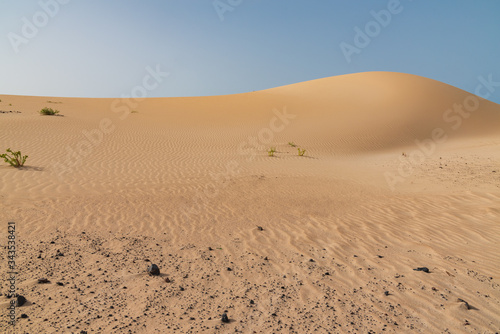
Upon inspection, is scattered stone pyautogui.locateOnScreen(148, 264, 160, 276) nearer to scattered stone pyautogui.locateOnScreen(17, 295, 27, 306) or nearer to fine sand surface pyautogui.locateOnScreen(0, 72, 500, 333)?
fine sand surface pyautogui.locateOnScreen(0, 72, 500, 333)

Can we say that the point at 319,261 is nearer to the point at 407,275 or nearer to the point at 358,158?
the point at 407,275

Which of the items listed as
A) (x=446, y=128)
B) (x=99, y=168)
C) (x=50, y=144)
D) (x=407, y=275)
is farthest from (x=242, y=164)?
(x=446, y=128)

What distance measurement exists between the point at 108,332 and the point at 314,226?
4.44 m

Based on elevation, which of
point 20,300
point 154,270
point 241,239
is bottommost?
point 20,300

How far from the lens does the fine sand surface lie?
3457mm

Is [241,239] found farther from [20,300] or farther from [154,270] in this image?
[20,300]

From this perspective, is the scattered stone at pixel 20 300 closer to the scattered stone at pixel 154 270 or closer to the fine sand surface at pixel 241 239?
the fine sand surface at pixel 241 239

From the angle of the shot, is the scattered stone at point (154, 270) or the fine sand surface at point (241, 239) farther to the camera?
the scattered stone at point (154, 270)

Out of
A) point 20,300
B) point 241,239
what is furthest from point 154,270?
point 241,239

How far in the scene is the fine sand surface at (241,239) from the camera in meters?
3.46

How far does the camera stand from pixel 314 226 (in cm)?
652

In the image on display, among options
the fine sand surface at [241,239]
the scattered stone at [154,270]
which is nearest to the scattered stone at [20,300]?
the fine sand surface at [241,239]

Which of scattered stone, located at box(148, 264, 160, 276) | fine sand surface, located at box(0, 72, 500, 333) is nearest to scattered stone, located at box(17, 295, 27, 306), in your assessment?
fine sand surface, located at box(0, 72, 500, 333)

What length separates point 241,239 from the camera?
574cm
